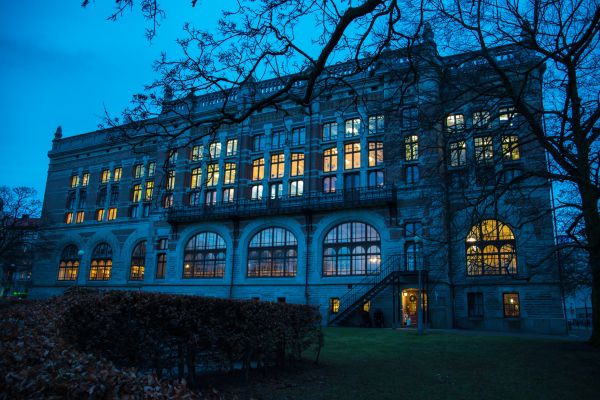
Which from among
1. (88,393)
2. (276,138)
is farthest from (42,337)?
(276,138)

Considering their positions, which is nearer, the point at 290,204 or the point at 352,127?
the point at 352,127

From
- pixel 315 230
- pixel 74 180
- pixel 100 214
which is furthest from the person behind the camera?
pixel 74 180

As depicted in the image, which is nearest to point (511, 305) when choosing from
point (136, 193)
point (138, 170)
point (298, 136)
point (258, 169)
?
point (298, 136)

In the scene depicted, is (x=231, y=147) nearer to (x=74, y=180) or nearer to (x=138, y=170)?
(x=138, y=170)

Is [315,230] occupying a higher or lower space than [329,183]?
lower

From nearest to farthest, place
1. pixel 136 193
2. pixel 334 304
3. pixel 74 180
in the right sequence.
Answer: pixel 334 304
pixel 136 193
pixel 74 180

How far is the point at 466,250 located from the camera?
1134 inches

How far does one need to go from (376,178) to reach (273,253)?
10153 millimetres

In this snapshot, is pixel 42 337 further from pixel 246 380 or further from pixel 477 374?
pixel 477 374

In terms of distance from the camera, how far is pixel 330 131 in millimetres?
35688

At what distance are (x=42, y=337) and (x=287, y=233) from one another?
97.1 feet

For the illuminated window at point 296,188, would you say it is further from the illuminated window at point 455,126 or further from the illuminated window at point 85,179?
the illuminated window at point 85,179

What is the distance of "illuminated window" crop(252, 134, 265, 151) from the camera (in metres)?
38.4

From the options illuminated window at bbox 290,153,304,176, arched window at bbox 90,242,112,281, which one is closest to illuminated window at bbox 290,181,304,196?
illuminated window at bbox 290,153,304,176
